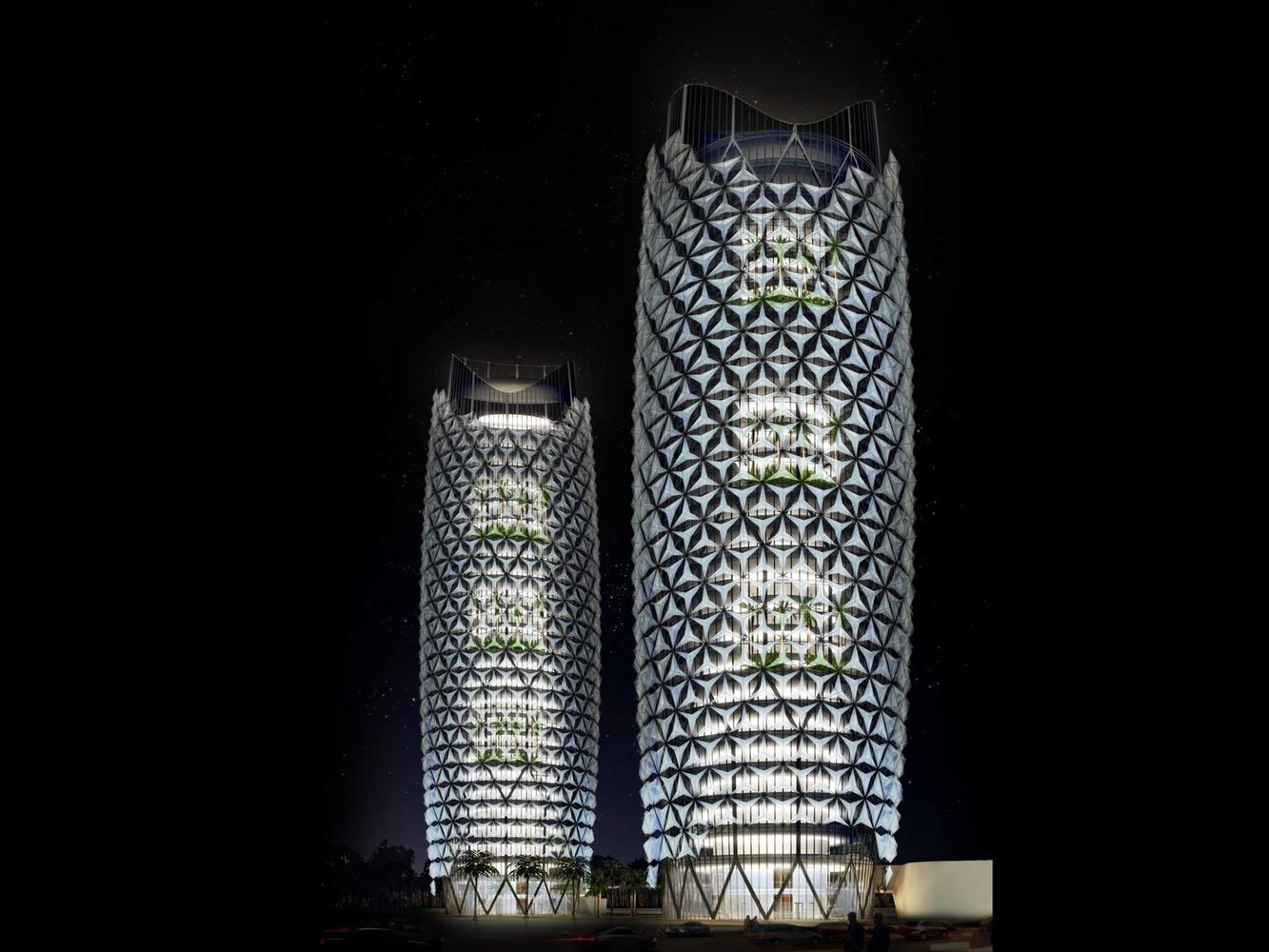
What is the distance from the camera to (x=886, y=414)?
55.4m

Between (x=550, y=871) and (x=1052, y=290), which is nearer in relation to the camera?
(x=1052, y=290)

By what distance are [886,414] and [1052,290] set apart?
5167 centimetres

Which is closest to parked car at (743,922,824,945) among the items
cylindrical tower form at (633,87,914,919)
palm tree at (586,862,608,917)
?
cylindrical tower form at (633,87,914,919)

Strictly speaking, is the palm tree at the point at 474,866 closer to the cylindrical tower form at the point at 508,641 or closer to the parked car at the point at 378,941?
the cylindrical tower form at the point at 508,641

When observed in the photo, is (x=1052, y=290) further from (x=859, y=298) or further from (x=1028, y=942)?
(x=859, y=298)

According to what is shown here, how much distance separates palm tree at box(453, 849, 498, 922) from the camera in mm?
78312

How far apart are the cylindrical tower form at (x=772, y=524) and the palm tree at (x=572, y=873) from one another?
25197 mm

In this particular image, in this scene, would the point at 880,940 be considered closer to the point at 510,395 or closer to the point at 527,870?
the point at 527,870

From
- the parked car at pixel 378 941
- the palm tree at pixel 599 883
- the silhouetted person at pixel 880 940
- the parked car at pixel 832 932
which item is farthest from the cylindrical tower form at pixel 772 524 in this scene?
the silhouetted person at pixel 880 940

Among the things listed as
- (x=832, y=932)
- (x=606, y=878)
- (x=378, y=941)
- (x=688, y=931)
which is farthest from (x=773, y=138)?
(x=378, y=941)

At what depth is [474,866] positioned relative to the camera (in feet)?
257

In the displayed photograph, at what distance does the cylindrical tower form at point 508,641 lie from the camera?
82312 millimetres

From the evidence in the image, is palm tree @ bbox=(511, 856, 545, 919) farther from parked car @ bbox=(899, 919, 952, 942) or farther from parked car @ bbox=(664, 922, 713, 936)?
parked car @ bbox=(899, 919, 952, 942)

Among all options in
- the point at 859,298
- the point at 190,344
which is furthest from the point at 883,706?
the point at 190,344
